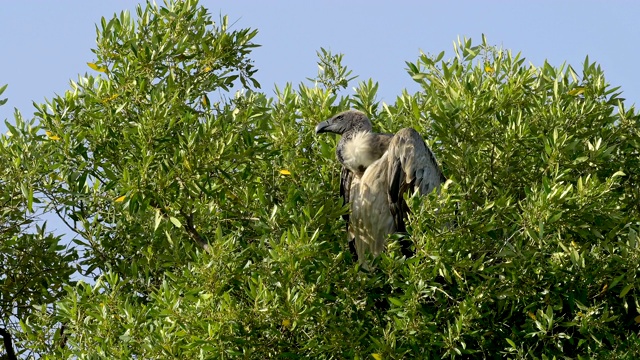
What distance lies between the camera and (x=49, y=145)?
9594mm

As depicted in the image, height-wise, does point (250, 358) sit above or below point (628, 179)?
below

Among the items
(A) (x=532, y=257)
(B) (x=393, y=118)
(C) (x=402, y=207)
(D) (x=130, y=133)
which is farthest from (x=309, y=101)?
(A) (x=532, y=257)

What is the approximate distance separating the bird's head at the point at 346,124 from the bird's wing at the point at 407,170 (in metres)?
0.56

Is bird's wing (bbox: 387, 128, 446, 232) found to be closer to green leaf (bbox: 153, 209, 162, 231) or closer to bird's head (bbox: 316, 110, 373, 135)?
bird's head (bbox: 316, 110, 373, 135)

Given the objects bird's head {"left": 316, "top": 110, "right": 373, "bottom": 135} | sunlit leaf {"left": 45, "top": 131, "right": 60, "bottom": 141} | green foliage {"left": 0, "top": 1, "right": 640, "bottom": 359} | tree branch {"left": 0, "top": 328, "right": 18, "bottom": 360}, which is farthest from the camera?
bird's head {"left": 316, "top": 110, "right": 373, "bottom": 135}

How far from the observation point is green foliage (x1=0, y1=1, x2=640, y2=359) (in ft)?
27.3

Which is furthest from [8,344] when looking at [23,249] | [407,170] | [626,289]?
[626,289]

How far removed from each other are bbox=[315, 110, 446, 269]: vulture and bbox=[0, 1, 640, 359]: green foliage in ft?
0.80

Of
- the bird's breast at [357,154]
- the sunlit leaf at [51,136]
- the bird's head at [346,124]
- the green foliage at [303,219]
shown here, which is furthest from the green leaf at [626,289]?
the sunlit leaf at [51,136]

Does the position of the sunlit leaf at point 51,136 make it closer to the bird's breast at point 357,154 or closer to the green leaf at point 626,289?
the bird's breast at point 357,154

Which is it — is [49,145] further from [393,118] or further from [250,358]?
[393,118]

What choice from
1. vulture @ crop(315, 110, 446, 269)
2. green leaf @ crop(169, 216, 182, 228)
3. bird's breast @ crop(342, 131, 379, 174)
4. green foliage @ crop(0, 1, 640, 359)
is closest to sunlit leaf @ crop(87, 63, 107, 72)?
green foliage @ crop(0, 1, 640, 359)

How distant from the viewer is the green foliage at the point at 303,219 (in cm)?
831

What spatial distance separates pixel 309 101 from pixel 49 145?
2.85 m
